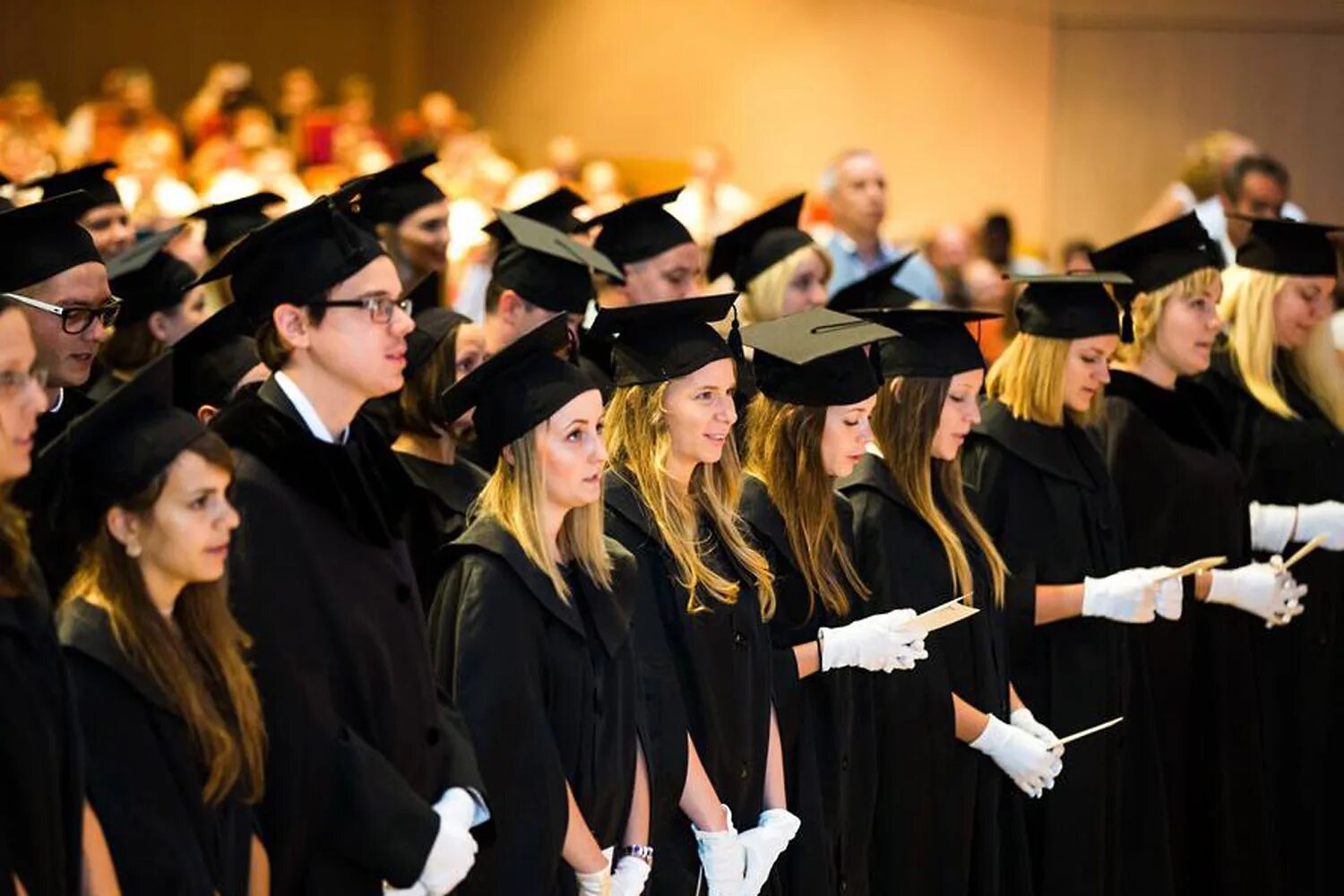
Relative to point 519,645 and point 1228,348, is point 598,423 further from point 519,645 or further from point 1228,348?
point 1228,348

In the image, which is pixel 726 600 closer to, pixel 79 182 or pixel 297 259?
pixel 297 259

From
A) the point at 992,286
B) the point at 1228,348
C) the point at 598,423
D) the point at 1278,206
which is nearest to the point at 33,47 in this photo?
the point at 992,286

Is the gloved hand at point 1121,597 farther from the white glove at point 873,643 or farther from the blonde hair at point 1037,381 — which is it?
the white glove at point 873,643

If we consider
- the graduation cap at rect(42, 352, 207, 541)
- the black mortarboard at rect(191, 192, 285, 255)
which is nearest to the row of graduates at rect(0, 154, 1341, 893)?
the graduation cap at rect(42, 352, 207, 541)

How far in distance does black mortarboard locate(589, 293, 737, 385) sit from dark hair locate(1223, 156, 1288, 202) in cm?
519

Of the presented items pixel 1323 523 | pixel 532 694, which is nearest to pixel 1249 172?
pixel 1323 523

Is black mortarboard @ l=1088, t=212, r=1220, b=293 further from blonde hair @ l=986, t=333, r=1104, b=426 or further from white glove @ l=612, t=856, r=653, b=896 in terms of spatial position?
white glove @ l=612, t=856, r=653, b=896

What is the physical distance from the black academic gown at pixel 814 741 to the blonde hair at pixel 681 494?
13cm

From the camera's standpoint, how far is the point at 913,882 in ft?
16.3

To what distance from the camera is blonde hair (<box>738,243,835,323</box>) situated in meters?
6.69

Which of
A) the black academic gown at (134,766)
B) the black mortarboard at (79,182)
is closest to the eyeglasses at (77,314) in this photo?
the black academic gown at (134,766)

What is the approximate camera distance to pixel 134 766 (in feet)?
10.1

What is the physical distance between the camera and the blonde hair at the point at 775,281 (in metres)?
6.69

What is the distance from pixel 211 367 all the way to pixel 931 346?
5.90 feet
